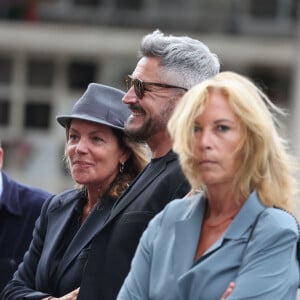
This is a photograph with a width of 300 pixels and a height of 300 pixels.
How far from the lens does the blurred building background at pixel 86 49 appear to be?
26.7m

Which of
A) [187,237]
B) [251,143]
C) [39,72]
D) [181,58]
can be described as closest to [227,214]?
[187,237]

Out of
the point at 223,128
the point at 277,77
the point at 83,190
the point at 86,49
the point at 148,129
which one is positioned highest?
the point at 223,128

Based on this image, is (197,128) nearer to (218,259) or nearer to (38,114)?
(218,259)

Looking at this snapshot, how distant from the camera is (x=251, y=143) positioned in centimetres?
396

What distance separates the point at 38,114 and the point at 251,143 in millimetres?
23644

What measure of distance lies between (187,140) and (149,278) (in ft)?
1.54

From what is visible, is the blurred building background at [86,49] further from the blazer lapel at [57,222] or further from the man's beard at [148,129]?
the man's beard at [148,129]

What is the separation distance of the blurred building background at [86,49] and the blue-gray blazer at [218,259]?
73.7ft

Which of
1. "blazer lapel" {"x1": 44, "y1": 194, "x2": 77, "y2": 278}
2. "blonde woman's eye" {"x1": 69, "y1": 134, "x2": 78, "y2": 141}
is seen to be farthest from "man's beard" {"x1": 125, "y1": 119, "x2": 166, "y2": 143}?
"blazer lapel" {"x1": 44, "y1": 194, "x2": 77, "y2": 278}

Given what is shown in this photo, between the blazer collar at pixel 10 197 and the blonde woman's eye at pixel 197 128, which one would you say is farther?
the blazer collar at pixel 10 197

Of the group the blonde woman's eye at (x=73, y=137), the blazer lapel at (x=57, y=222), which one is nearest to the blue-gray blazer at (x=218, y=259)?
the blazer lapel at (x=57, y=222)

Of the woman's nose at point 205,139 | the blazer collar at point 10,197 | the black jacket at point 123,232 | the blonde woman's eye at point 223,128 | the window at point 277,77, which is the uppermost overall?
the blonde woman's eye at point 223,128

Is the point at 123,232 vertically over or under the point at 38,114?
over

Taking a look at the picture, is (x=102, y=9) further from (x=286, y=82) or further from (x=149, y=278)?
(x=149, y=278)
